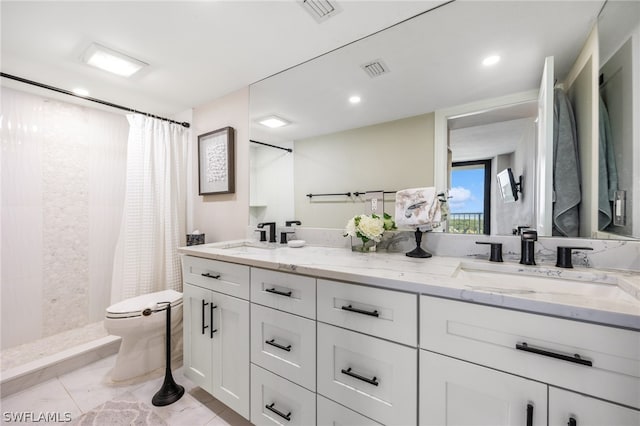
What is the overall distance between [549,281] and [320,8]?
162 centimetres

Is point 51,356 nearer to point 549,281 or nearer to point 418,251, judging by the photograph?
point 418,251

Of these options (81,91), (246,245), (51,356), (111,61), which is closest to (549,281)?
(246,245)

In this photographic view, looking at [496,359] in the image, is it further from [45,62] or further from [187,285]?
[45,62]

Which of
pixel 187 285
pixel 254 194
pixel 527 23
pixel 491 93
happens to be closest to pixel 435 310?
pixel 491 93

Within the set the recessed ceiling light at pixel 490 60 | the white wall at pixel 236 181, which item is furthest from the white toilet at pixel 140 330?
the recessed ceiling light at pixel 490 60

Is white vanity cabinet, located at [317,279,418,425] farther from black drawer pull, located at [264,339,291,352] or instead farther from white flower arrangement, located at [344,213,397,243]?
white flower arrangement, located at [344,213,397,243]

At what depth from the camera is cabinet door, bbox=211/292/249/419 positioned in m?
1.30

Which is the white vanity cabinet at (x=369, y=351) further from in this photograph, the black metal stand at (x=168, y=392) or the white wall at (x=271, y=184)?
the black metal stand at (x=168, y=392)

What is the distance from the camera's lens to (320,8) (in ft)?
4.27

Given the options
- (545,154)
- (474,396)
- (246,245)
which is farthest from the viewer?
(246,245)

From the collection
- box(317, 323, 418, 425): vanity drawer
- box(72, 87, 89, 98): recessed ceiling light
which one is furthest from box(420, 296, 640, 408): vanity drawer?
box(72, 87, 89, 98): recessed ceiling light

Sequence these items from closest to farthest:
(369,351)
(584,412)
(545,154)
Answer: (584,412)
(369,351)
(545,154)

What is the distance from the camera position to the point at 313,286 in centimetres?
107

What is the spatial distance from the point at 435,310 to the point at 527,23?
4.42 feet
